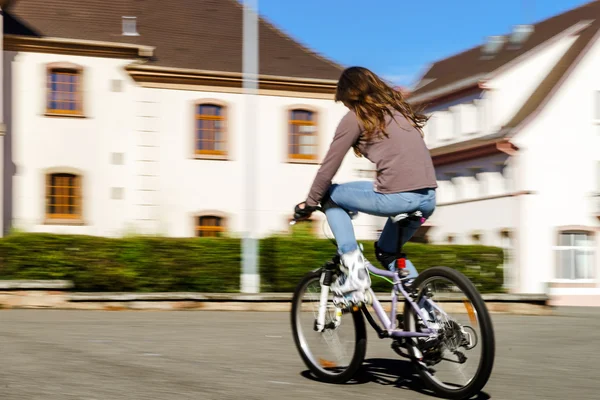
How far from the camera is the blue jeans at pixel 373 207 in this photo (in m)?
5.90

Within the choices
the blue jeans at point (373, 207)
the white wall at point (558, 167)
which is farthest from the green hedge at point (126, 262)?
the white wall at point (558, 167)

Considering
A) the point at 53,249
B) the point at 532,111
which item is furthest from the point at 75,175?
the point at 532,111

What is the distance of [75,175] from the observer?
30.1 meters

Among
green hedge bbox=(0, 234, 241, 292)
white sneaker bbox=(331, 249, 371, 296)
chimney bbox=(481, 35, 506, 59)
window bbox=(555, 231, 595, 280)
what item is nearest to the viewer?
white sneaker bbox=(331, 249, 371, 296)

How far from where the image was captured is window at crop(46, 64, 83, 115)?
97.4 feet

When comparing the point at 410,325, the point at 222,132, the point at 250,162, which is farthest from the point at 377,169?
the point at 222,132

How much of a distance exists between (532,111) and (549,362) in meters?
34.7

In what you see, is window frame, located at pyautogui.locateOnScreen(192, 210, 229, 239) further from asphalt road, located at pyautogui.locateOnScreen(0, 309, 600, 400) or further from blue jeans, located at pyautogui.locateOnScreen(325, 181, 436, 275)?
blue jeans, located at pyautogui.locateOnScreen(325, 181, 436, 275)

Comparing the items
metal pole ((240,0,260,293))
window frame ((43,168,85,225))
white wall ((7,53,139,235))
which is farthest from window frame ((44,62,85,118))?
metal pole ((240,0,260,293))

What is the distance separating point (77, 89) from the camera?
3005 cm

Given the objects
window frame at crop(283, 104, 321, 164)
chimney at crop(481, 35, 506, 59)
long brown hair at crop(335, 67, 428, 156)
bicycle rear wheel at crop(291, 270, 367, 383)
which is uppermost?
chimney at crop(481, 35, 506, 59)

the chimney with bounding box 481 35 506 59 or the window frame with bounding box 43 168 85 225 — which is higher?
the chimney with bounding box 481 35 506 59

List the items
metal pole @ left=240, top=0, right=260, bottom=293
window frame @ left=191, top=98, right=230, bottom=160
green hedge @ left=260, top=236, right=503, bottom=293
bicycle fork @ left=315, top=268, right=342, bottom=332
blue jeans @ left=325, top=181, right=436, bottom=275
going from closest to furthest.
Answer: blue jeans @ left=325, top=181, right=436, bottom=275
bicycle fork @ left=315, top=268, right=342, bottom=332
metal pole @ left=240, top=0, right=260, bottom=293
green hedge @ left=260, top=236, right=503, bottom=293
window frame @ left=191, top=98, right=230, bottom=160

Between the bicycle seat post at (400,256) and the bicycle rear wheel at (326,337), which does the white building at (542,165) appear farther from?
the bicycle seat post at (400,256)
